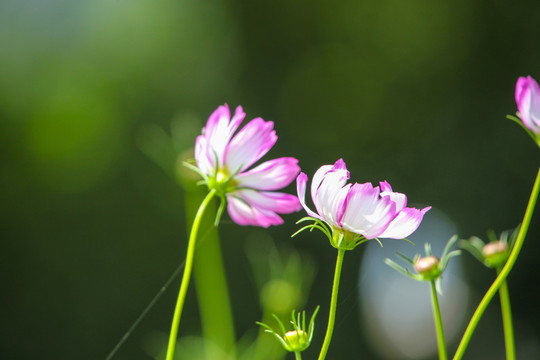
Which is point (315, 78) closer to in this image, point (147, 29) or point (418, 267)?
point (147, 29)

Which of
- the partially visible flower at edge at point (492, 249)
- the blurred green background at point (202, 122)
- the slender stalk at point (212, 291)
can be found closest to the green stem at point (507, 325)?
the partially visible flower at edge at point (492, 249)

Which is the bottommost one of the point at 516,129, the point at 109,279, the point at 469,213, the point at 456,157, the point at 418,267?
the point at 109,279

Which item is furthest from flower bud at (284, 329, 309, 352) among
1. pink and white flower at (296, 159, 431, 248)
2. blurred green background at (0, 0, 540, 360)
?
blurred green background at (0, 0, 540, 360)

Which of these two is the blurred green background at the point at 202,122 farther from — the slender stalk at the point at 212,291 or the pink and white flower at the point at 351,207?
the pink and white flower at the point at 351,207

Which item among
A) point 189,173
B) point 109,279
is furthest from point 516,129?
point 189,173

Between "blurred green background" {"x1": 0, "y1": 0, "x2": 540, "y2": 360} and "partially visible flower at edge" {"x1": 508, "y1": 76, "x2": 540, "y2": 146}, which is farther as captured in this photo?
"blurred green background" {"x1": 0, "y1": 0, "x2": 540, "y2": 360}

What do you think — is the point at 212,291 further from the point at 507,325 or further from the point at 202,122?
the point at 202,122

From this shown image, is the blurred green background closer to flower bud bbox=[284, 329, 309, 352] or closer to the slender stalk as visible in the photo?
the slender stalk
